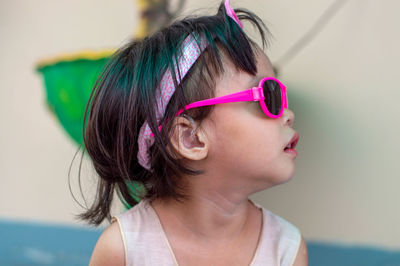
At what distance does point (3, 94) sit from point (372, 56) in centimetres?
195

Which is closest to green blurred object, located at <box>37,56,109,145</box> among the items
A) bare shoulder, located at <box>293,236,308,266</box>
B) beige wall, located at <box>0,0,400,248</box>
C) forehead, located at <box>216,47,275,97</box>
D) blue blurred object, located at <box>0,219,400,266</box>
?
beige wall, located at <box>0,0,400,248</box>

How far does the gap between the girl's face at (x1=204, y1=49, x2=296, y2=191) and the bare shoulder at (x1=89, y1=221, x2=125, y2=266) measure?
1.42ft

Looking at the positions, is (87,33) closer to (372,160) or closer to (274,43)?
(274,43)

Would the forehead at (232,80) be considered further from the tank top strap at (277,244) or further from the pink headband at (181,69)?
the tank top strap at (277,244)

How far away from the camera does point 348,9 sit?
5.17 ft

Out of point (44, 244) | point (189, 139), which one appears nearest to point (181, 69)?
point (189, 139)

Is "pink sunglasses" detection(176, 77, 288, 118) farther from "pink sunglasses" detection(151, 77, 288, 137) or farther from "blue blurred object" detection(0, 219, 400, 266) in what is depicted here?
"blue blurred object" detection(0, 219, 400, 266)

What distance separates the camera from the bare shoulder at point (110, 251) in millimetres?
1417

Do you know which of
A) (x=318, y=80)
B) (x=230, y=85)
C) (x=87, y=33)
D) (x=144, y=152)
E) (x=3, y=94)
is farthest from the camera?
(x=3, y=94)

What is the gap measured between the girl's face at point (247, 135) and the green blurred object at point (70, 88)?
1047mm

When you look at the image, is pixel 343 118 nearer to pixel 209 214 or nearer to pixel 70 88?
pixel 209 214

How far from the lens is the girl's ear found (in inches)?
52.4

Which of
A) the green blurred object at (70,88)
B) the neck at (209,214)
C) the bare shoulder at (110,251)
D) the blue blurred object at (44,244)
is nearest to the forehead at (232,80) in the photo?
the neck at (209,214)

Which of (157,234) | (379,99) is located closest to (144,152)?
(157,234)
